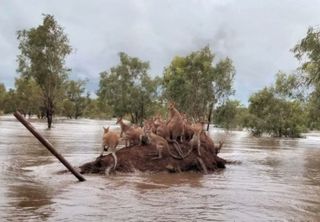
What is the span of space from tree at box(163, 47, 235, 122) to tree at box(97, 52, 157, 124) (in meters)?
7.06

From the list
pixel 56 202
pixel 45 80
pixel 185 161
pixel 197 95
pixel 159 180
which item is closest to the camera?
pixel 56 202

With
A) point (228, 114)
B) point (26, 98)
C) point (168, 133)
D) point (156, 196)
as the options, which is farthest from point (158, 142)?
point (26, 98)

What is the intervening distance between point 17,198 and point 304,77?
21.1m

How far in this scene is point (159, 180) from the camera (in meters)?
16.0

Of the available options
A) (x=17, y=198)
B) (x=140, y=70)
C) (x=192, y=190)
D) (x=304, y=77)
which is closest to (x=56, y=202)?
(x=17, y=198)

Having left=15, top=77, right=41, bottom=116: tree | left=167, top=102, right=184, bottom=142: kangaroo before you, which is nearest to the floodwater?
left=167, top=102, right=184, bottom=142: kangaroo

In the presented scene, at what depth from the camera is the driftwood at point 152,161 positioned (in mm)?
17125

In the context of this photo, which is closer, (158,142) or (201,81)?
(158,142)

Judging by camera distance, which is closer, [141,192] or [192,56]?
[141,192]

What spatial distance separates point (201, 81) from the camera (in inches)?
2825

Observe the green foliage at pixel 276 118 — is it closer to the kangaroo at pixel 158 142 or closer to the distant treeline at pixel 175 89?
the distant treeline at pixel 175 89

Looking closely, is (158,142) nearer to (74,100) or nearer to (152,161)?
(152,161)

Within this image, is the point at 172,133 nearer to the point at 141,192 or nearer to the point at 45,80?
the point at 141,192

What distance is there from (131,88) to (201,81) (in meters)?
12.8
